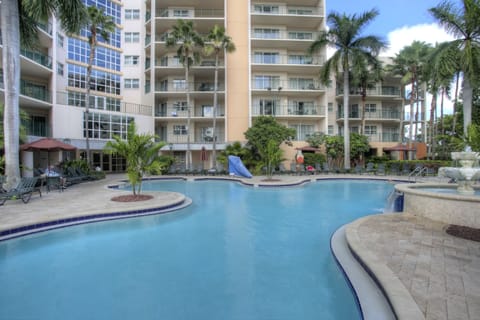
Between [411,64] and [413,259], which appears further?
[411,64]

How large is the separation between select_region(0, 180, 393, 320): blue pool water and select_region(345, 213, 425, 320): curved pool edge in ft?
1.63

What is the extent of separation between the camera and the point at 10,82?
10.5m

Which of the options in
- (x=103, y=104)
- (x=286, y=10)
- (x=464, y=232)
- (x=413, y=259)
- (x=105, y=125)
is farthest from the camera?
(x=286, y=10)

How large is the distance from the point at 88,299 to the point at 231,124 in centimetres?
2378

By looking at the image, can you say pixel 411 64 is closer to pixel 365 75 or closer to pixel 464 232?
pixel 365 75

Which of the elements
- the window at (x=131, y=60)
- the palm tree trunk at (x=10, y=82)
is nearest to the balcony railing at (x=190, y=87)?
the window at (x=131, y=60)

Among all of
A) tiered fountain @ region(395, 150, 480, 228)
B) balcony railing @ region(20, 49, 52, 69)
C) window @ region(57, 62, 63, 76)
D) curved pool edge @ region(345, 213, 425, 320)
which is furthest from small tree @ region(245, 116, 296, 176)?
window @ region(57, 62, 63, 76)

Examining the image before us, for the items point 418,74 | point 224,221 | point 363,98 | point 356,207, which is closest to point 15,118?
point 224,221

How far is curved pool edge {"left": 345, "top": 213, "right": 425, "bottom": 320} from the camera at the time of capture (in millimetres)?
2783

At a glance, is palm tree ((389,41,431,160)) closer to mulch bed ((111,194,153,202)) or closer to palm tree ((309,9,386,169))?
palm tree ((309,9,386,169))

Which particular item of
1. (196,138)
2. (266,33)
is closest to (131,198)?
(196,138)

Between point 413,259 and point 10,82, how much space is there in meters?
14.9

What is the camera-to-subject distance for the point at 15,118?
10656 millimetres

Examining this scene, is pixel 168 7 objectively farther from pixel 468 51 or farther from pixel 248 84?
pixel 468 51
